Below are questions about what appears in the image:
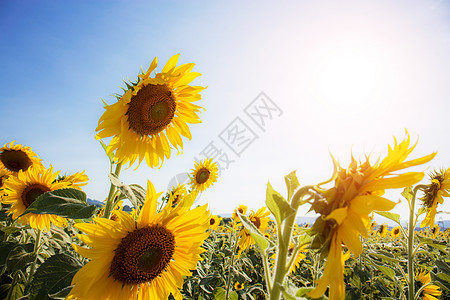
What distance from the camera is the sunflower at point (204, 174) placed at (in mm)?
9988

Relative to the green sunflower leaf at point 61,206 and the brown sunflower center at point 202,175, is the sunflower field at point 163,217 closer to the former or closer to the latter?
the green sunflower leaf at point 61,206

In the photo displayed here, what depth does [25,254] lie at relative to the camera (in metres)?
2.78

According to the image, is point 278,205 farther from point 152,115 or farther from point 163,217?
point 152,115

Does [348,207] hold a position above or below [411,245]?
below

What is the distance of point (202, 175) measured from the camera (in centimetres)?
998

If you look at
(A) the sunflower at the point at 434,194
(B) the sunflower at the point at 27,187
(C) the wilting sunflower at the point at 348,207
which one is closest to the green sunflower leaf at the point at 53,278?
(C) the wilting sunflower at the point at 348,207

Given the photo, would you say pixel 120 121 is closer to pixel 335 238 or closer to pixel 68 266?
pixel 68 266

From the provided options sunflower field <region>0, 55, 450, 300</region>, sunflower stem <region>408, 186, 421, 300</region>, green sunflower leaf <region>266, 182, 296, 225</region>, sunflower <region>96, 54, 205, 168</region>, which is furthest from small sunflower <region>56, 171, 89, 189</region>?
sunflower stem <region>408, 186, 421, 300</region>

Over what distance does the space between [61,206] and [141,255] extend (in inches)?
25.2

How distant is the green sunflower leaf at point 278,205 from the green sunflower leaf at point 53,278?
1.40 metres

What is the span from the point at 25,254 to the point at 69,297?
1.86 m

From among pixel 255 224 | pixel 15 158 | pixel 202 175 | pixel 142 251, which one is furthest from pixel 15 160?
pixel 202 175

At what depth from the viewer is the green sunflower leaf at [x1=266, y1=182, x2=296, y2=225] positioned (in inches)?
43.6

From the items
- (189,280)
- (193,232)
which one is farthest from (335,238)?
(189,280)
